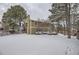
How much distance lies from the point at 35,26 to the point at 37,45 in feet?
0.78

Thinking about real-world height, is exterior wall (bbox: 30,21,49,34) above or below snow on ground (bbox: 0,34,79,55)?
above

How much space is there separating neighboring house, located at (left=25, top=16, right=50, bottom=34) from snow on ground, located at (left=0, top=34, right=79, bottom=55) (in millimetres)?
76

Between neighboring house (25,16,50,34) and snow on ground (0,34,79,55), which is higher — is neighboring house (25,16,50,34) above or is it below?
above

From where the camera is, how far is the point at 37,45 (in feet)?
6.78

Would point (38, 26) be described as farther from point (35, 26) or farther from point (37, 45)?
point (37, 45)

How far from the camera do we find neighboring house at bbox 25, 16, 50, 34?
2.08m

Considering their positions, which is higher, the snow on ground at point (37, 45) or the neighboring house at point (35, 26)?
the neighboring house at point (35, 26)

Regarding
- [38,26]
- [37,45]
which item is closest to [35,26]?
[38,26]

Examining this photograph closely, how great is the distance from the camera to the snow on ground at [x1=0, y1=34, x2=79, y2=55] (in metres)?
2.05

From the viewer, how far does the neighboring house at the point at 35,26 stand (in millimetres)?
2082

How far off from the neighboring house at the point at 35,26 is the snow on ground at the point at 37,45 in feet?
0.25

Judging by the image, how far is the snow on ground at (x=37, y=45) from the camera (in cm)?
205

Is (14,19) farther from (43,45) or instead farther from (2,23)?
(43,45)

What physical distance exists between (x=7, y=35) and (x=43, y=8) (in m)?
0.55
